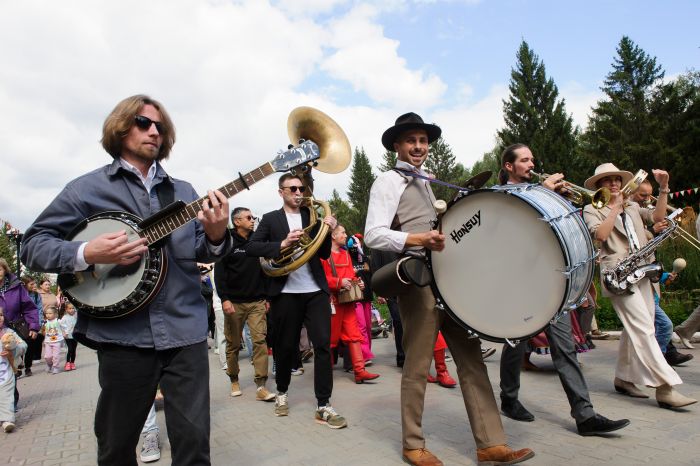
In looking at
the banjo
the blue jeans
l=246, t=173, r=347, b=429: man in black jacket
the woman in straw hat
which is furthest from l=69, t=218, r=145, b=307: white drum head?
the blue jeans

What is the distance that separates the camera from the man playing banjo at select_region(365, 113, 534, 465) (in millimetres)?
3438

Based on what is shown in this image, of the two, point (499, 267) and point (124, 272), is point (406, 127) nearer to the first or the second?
point (499, 267)

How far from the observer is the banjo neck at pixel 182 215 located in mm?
2443

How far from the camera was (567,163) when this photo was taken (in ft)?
158

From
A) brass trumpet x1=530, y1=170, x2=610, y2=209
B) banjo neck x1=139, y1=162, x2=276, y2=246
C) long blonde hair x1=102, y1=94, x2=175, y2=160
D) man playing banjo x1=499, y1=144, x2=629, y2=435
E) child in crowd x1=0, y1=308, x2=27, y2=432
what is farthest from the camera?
child in crowd x1=0, y1=308, x2=27, y2=432

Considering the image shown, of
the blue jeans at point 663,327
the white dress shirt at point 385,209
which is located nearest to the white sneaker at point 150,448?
the white dress shirt at point 385,209

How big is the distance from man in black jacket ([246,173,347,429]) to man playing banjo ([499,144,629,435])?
1.53m

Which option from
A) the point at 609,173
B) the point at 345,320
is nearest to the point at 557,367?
the point at 609,173

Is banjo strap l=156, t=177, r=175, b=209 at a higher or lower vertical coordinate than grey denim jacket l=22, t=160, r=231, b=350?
higher

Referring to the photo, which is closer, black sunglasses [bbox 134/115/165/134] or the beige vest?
black sunglasses [bbox 134/115/165/134]

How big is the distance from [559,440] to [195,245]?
9.99 ft

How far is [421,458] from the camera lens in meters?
3.47

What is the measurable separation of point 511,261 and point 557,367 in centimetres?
161

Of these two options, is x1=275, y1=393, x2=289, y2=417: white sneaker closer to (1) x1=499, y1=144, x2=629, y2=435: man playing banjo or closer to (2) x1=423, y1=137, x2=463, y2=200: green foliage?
(1) x1=499, y1=144, x2=629, y2=435: man playing banjo
